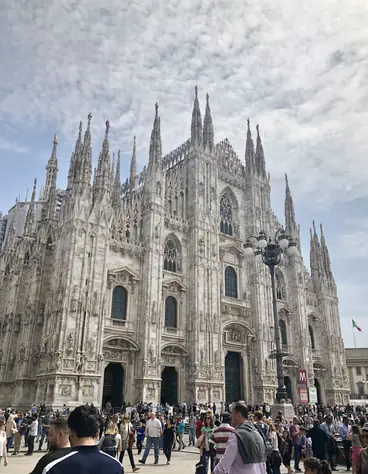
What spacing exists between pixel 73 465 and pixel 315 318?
4250 centimetres

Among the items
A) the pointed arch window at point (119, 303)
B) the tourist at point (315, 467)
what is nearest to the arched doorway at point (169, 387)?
the pointed arch window at point (119, 303)

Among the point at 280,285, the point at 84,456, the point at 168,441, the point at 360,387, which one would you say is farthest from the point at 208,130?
the point at 360,387

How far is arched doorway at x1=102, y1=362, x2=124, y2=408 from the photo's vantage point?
2688 cm

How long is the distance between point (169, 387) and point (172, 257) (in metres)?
9.67

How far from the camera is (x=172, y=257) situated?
3312 centimetres

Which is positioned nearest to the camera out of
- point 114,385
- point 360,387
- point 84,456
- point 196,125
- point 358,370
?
point 84,456

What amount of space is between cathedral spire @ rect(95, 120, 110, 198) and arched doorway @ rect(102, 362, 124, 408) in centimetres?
1174

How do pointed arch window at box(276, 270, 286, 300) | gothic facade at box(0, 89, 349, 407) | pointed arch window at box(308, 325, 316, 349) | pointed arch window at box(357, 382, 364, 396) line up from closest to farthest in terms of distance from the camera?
gothic facade at box(0, 89, 349, 407)
pointed arch window at box(276, 270, 286, 300)
pointed arch window at box(308, 325, 316, 349)
pointed arch window at box(357, 382, 364, 396)

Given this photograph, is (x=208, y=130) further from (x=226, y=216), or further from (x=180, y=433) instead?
(x=180, y=433)

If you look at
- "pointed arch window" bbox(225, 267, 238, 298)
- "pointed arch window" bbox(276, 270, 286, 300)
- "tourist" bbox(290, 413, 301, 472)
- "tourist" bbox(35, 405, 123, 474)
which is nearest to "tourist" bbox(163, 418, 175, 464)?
"tourist" bbox(290, 413, 301, 472)

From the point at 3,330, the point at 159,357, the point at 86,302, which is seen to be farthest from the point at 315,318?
A: the point at 3,330

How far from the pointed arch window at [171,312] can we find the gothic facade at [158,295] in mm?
78

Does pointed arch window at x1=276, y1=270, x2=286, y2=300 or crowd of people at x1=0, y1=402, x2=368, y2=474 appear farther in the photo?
pointed arch window at x1=276, y1=270, x2=286, y2=300

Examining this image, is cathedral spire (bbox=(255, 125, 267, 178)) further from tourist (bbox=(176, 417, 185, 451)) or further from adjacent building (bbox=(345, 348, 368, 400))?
adjacent building (bbox=(345, 348, 368, 400))
